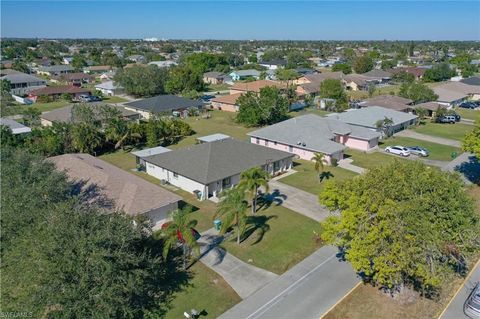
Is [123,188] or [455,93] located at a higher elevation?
[455,93]

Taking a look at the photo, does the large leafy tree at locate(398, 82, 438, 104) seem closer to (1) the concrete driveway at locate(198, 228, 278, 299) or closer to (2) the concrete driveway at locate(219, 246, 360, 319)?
(2) the concrete driveway at locate(219, 246, 360, 319)

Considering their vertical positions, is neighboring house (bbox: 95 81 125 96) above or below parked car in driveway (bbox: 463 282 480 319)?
above

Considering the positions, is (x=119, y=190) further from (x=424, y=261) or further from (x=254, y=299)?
(x=424, y=261)

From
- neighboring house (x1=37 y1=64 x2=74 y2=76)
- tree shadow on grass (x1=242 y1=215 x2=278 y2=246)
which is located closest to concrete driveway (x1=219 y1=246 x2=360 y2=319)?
tree shadow on grass (x1=242 y1=215 x2=278 y2=246)

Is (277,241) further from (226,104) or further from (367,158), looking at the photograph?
(226,104)

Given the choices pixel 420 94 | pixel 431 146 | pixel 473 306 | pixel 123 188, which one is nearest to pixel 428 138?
pixel 431 146

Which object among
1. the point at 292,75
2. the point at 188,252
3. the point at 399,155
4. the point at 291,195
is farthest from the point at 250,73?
the point at 188,252

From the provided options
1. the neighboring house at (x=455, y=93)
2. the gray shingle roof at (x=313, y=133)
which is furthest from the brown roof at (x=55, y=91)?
the neighboring house at (x=455, y=93)

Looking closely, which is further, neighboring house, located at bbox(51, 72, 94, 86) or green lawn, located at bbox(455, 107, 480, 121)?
neighboring house, located at bbox(51, 72, 94, 86)
